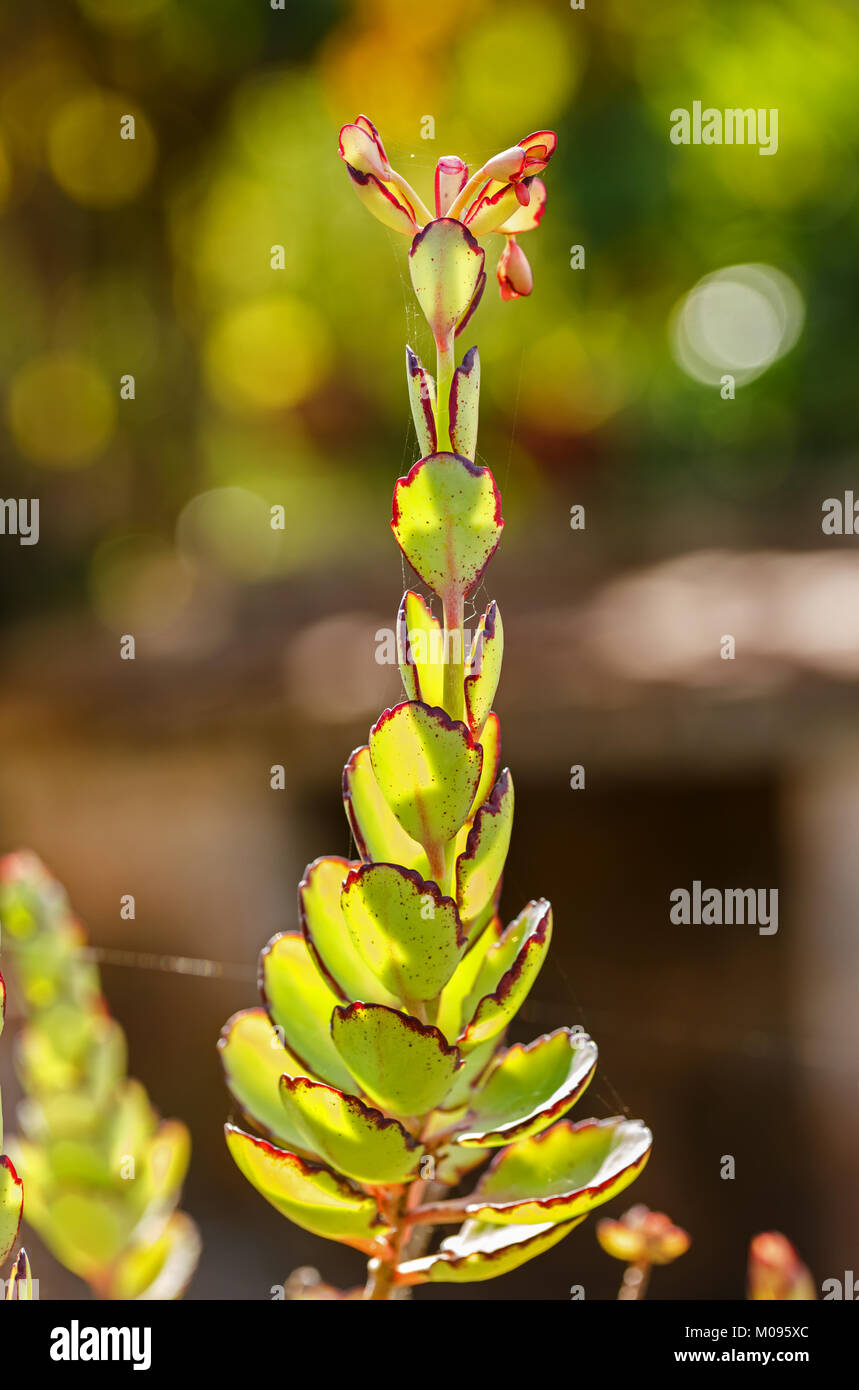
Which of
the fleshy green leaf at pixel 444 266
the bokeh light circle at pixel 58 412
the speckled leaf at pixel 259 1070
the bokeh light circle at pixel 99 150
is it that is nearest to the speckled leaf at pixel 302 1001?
the speckled leaf at pixel 259 1070

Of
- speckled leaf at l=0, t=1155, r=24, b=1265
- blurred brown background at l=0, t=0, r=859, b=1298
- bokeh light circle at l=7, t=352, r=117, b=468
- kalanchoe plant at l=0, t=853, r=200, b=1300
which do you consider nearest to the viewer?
speckled leaf at l=0, t=1155, r=24, b=1265

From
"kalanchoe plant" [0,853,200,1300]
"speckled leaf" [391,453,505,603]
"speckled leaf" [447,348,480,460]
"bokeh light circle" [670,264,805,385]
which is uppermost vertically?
"bokeh light circle" [670,264,805,385]

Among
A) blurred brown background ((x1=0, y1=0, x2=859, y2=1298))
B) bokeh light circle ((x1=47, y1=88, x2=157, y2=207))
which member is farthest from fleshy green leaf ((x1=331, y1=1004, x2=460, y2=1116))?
bokeh light circle ((x1=47, y1=88, x2=157, y2=207))

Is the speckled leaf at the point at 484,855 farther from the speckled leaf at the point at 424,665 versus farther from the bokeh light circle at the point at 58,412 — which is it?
the bokeh light circle at the point at 58,412

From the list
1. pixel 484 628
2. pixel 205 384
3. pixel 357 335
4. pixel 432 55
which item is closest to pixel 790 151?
pixel 432 55

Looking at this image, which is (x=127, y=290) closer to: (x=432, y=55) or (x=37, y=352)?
(x=37, y=352)

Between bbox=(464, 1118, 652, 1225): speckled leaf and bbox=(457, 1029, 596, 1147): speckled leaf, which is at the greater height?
bbox=(457, 1029, 596, 1147): speckled leaf

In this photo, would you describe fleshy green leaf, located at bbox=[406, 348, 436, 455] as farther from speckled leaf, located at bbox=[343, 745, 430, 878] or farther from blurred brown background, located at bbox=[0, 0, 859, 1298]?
blurred brown background, located at bbox=[0, 0, 859, 1298]
